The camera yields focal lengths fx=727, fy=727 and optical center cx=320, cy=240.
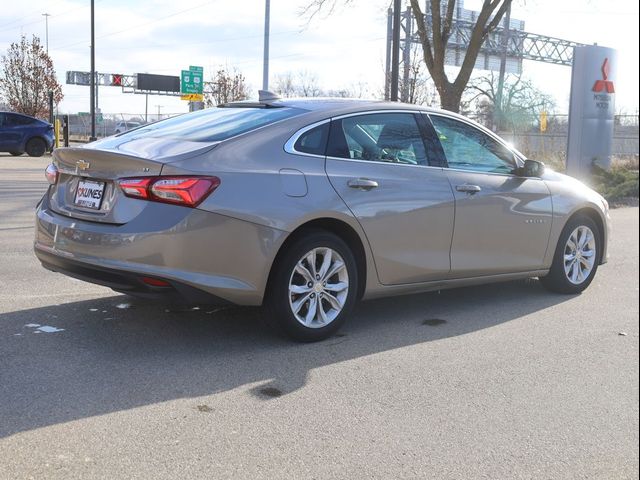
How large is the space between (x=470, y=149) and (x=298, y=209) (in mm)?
1925

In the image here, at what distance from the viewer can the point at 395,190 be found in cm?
509

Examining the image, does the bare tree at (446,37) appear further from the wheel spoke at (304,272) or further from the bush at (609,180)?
the wheel spoke at (304,272)

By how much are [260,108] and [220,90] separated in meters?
37.7

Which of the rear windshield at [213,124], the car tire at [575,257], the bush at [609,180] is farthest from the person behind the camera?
the bush at [609,180]

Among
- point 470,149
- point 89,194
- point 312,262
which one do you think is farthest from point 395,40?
point 89,194

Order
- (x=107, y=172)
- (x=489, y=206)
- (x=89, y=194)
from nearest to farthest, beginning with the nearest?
(x=107, y=172), (x=89, y=194), (x=489, y=206)

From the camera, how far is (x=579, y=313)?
232 inches

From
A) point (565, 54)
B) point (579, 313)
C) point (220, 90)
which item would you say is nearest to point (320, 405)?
point (579, 313)

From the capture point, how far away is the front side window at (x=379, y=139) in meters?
5.03

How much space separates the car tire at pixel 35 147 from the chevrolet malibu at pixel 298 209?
22.3 meters

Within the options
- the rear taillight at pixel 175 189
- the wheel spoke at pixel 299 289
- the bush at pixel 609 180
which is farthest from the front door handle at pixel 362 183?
the bush at pixel 609 180

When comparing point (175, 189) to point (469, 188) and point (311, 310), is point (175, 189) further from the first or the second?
point (469, 188)

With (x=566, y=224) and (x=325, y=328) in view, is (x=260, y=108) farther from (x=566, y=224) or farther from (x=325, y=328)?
(x=566, y=224)

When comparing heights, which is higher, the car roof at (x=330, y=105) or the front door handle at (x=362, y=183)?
the car roof at (x=330, y=105)
